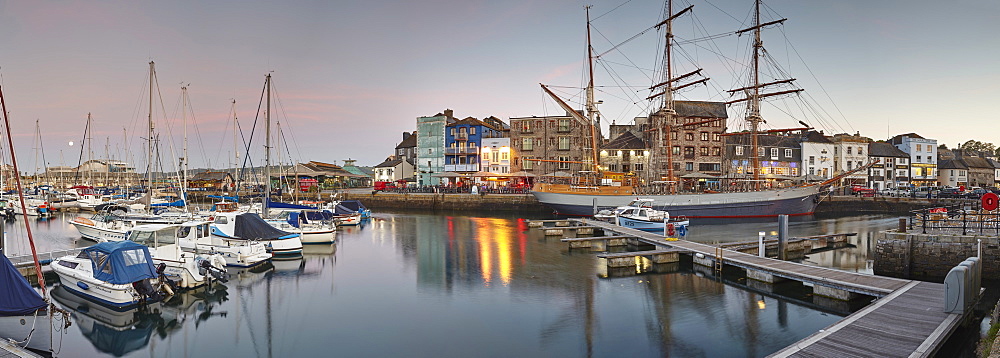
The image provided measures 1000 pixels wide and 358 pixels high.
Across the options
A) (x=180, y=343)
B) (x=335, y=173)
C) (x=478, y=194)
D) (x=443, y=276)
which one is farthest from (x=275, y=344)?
(x=335, y=173)

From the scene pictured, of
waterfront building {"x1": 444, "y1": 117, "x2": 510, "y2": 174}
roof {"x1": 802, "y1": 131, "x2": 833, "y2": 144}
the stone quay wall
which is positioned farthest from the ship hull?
the stone quay wall

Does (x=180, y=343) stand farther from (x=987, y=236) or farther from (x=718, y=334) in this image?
(x=987, y=236)

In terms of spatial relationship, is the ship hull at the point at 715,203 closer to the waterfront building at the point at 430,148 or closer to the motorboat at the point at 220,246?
the waterfront building at the point at 430,148

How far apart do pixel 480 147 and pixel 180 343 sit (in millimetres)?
61151

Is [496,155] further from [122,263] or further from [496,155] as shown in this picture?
[122,263]

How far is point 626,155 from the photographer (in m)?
70.9

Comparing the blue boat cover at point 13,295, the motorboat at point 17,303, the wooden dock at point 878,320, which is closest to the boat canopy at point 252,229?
the motorboat at point 17,303

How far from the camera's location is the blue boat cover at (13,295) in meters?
11.6

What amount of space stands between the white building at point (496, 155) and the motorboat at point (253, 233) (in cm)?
4768

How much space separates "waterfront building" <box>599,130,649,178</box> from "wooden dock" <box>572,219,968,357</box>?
167 feet

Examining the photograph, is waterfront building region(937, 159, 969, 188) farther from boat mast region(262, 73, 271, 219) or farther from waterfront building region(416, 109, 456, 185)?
boat mast region(262, 73, 271, 219)

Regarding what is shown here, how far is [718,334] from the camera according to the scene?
14.7m

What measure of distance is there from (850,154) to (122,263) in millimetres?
90042

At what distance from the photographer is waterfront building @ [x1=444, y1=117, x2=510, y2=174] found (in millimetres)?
74750
